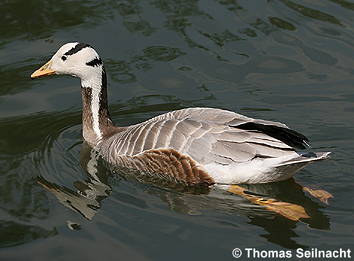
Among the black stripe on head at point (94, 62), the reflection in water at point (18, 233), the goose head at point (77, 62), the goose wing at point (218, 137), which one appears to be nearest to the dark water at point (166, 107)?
the reflection in water at point (18, 233)

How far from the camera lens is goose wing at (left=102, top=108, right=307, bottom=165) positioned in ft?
26.0

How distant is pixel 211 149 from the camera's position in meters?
8.11

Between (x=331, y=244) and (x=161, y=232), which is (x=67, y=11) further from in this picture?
(x=331, y=244)

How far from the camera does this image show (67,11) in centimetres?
1289

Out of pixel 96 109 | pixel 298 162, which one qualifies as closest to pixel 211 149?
pixel 298 162

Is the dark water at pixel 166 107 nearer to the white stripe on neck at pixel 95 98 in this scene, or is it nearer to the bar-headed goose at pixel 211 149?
the bar-headed goose at pixel 211 149

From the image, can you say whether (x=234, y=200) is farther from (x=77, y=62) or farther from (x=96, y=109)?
(x=77, y=62)

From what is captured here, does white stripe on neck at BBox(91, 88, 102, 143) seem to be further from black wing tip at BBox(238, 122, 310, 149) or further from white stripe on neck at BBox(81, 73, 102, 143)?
black wing tip at BBox(238, 122, 310, 149)

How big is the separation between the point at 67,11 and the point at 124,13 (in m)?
1.00

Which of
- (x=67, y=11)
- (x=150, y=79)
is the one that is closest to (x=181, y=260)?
(x=150, y=79)

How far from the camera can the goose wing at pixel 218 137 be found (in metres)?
7.93

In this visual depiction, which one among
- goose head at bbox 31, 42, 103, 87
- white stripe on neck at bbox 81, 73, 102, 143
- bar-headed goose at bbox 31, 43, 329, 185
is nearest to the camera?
bar-headed goose at bbox 31, 43, 329, 185

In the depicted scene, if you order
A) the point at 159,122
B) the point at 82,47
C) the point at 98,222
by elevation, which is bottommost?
the point at 98,222

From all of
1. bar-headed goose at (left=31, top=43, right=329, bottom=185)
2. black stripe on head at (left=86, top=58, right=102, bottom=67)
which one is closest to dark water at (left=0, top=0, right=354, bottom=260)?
bar-headed goose at (left=31, top=43, right=329, bottom=185)
